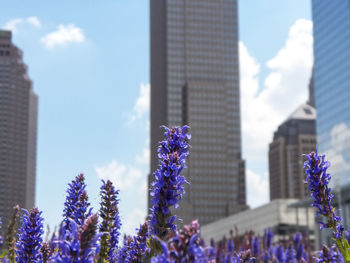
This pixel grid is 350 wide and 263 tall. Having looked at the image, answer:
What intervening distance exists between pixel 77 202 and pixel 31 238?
37.3 inches

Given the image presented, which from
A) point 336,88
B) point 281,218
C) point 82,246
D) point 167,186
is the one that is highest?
point 336,88

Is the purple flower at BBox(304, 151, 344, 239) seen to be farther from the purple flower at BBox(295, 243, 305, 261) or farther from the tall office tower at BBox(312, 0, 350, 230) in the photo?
the tall office tower at BBox(312, 0, 350, 230)

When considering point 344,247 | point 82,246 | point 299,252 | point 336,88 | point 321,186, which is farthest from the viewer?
point 336,88

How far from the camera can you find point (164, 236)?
18.2ft

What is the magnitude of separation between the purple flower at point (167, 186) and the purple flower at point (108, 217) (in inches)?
32.9

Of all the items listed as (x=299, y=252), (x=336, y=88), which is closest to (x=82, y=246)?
(x=299, y=252)

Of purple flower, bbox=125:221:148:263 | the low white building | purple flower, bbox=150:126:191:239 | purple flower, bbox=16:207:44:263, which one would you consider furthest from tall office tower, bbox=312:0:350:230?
purple flower, bbox=16:207:44:263

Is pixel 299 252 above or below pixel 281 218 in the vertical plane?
below

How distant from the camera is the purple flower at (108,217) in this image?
20.8 ft

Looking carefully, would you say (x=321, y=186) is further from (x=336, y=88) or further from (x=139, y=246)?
(x=336, y=88)

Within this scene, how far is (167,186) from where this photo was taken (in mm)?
5340

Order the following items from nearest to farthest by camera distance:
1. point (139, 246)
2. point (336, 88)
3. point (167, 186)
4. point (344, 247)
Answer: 1. point (167, 186)
2. point (344, 247)
3. point (139, 246)
4. point (336, 88)

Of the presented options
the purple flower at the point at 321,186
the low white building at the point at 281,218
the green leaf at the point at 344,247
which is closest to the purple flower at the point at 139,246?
the purple flower at the point at 321,186

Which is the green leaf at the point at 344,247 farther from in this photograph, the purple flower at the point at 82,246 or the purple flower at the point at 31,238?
the purple flower at the point at 82,246
